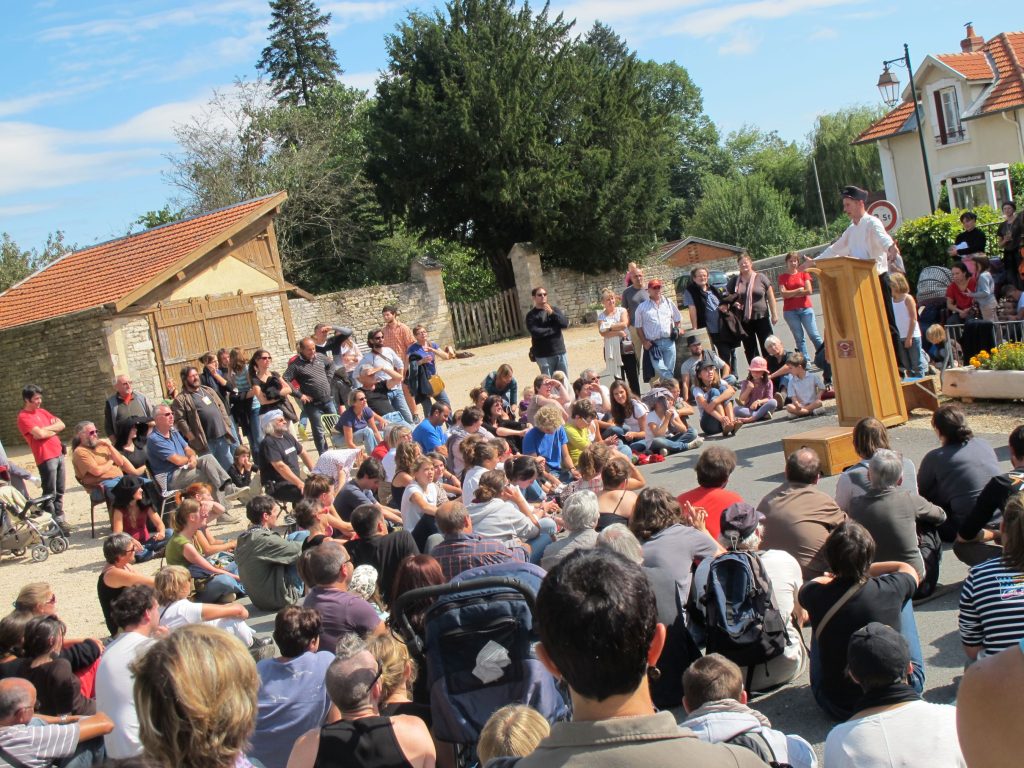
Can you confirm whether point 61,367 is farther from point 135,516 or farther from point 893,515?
point 893,515

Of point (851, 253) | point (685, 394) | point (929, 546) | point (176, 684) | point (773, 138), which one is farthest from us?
point (773, 138)

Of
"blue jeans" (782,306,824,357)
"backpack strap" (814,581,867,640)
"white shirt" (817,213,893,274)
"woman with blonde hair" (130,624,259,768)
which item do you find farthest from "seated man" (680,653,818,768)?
"blue jeans" (782,306,824,357)

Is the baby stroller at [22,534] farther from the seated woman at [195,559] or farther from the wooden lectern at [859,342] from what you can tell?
the wooden lectern at [859,342]

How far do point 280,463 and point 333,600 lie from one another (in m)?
5.32

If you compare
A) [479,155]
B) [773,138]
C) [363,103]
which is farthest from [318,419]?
[773,138]

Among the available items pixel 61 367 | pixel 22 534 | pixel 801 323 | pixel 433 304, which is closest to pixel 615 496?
pixel 22 534

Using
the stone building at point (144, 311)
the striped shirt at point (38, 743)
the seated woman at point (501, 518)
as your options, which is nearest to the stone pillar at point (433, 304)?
the stone building at point (144, 311)

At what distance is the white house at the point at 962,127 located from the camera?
3275cm

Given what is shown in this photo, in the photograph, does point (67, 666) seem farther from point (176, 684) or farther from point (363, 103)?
point (363, 103)

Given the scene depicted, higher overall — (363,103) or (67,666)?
(363,103)

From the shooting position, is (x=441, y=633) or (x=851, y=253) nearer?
(x=441, y=633)

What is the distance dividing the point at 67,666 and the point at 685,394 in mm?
9121

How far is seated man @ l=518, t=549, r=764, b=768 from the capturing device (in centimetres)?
203

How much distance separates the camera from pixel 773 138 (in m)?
92.1
